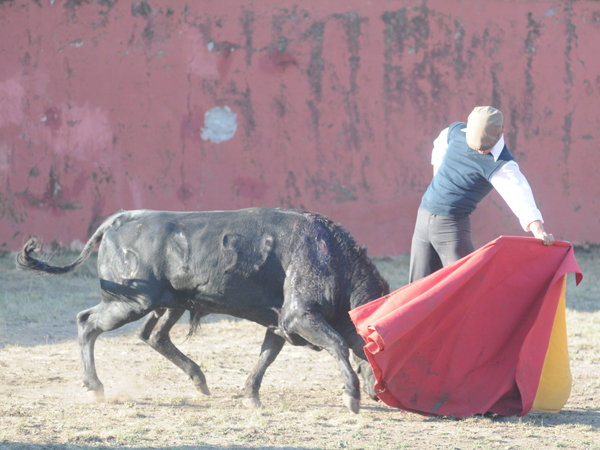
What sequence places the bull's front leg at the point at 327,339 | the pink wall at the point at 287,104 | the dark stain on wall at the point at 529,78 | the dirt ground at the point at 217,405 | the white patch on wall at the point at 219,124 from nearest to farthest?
the dirt ground at the point at 217,405 < the bull's front leg at the point at 327,339 < the pink wall at the point at 287,104 < the white patch on wall at the point at 219,124 < the dark stain on wall at the point at 529,78

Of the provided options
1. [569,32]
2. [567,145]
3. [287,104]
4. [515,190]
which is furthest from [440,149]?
[569,32]

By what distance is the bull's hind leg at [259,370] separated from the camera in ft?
13.9

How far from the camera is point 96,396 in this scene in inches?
169

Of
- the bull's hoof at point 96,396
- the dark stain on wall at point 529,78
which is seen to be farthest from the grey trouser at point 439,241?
the dark stain on wall at point 529,78

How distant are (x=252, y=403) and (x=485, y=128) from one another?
2162 millimetres

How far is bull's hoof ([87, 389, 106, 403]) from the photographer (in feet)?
14.0

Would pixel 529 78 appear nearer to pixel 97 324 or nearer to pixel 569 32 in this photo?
pixel 569 32

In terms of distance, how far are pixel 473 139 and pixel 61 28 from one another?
6985 mm

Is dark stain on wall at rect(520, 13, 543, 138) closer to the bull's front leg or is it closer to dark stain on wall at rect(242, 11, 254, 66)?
dark stain on wall at rect(242, 11, 254, 66)

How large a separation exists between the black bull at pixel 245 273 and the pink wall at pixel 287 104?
500 cm

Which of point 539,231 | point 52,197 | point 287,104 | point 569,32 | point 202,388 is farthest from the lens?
point 569,32

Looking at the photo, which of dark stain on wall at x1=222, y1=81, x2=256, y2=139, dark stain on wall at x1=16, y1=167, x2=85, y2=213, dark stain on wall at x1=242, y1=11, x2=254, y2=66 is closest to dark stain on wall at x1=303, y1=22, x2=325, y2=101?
dark stain on wall at x1=242, y1=11, x2=254, y2=66

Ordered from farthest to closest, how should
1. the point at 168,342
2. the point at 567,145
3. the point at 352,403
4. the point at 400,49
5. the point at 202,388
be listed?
the point at 567,145, the point at 400,49, the point at 168,342, the point at 202,388, the point at 352,403

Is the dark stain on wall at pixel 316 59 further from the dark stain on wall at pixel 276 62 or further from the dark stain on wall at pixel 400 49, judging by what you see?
the dark stain on wall at pixel 400 49
